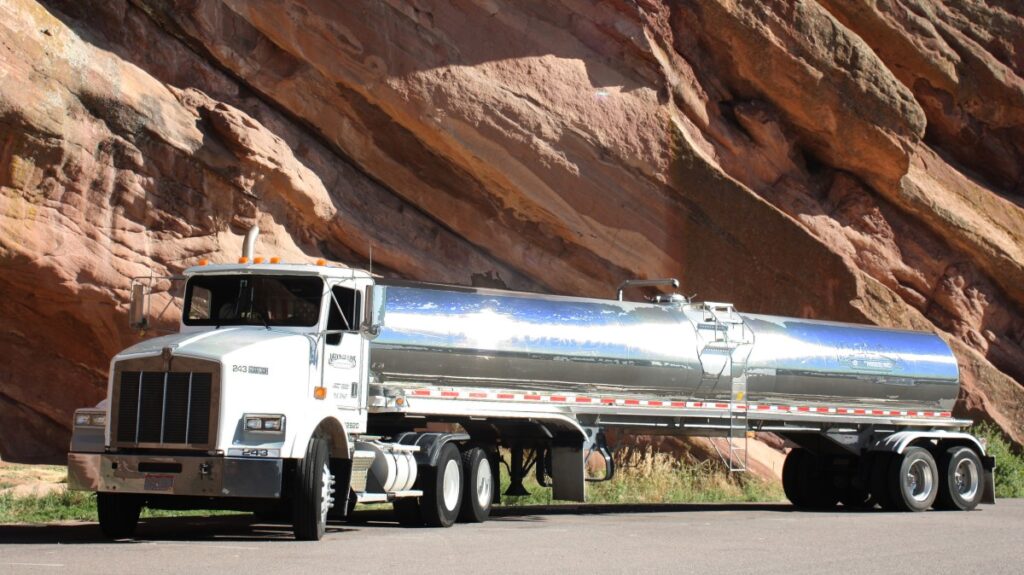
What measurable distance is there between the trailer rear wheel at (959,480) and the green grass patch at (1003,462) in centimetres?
456

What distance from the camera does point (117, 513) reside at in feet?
42.4

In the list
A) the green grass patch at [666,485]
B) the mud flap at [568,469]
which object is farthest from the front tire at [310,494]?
the green grass patch at [666,485]

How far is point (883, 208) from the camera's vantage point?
2944 cm

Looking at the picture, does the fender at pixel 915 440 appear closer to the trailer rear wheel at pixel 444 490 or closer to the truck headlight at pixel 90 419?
the trailer rear wheel at pixel 444 490

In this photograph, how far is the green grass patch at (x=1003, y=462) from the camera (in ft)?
84.5

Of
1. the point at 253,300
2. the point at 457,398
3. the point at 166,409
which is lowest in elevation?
the point at 166,409

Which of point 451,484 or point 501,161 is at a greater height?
point 501,161

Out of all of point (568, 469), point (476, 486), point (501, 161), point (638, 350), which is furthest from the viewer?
point (501, 161)

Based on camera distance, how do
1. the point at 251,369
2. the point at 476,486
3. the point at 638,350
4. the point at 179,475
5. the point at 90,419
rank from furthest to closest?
1. the point at 638,350
2. the point at 476,486
3. the point at 90,419
4. the point at 251,369
5. the point at 179,475

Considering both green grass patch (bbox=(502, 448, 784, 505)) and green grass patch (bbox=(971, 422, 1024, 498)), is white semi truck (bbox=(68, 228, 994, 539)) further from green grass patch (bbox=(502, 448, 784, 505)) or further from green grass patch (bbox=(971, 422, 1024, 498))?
green grass patch (bbox=(971, 422, 1024, 498))

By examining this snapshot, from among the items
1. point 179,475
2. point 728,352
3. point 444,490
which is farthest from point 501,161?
point 179,475

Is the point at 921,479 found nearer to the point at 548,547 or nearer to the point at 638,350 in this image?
the point at 638,350

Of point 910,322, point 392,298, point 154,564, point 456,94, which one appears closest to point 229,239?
point 456,94

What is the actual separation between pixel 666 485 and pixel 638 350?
528cm
